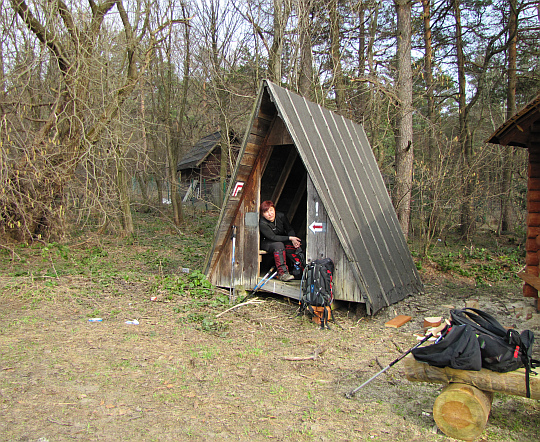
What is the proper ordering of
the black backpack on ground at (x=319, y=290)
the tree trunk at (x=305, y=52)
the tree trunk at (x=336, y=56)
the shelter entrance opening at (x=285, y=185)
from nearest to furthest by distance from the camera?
1. the black backpack on ground at (x=319, y=290)
2. the shelter entrance opening at (x=285, y=185)
3. the tree trunk at (x=305, y=52)
4. the tree trunk at (x=336, y=56)

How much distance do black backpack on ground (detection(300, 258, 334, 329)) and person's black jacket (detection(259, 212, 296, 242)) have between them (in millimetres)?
1266

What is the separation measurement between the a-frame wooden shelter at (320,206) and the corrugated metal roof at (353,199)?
18mm

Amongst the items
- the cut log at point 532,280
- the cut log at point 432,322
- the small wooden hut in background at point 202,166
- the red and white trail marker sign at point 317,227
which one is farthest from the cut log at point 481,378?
the small wooden hut in background at point 202,166

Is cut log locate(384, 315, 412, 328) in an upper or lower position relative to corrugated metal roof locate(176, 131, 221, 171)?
lower

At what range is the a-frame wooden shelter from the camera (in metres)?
6.99

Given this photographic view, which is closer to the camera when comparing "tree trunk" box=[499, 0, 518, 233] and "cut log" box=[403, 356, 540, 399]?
"cut log" box=[403, 356, 540, 399]

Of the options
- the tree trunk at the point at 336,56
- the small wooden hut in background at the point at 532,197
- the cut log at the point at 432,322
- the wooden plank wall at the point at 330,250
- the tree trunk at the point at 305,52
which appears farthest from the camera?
the tree trunk at the point at 336,56

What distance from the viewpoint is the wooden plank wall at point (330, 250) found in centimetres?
695

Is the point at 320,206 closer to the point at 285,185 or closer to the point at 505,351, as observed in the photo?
the point at 285,185

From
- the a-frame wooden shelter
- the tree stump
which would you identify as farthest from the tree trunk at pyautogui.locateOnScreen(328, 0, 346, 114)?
the tree stump

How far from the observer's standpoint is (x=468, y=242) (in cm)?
1496

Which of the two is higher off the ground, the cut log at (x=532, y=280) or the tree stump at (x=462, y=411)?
the cut log at (x=532, y=280)

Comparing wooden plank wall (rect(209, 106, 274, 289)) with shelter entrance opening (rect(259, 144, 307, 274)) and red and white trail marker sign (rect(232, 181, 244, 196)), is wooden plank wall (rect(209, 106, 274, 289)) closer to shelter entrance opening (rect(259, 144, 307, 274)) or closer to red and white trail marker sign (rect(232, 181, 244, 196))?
red and white trail marker sign (rect(232, 181, 244, 196))

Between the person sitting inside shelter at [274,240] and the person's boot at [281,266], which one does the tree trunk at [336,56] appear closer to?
the person sitting inside shelter at [274,240]
